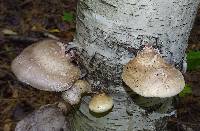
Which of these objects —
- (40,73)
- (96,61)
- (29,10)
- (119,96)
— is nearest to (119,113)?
(119,96)

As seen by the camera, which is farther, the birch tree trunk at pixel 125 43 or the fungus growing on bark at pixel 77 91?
the fungus growing on bark at pixel 77 91

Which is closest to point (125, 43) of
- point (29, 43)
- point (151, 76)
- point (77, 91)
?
point (151, 76)

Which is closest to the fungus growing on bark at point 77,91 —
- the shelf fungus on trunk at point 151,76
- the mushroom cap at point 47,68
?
the mushroom cap at point 47,68

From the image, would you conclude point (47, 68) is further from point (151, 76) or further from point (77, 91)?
point (151, 76)

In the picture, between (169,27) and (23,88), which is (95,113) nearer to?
(169,27)

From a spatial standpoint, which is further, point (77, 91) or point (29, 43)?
point (29, 43)

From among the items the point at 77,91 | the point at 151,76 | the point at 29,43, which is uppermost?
the point at 151,76

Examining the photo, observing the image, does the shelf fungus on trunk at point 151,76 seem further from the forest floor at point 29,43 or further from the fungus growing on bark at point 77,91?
the forest floor at point 29,43
